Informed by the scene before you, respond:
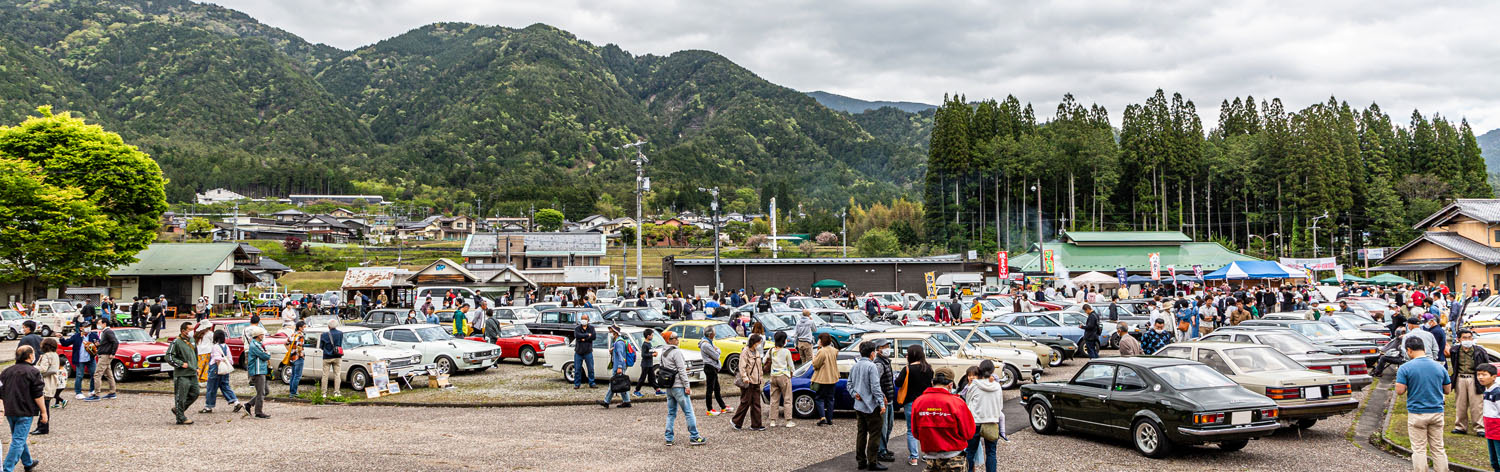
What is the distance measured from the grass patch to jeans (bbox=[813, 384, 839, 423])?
654 centimetres

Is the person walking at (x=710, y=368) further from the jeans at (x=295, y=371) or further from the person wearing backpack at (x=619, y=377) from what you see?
the jeans at (x=295, y=371)

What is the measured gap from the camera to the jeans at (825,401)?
12125mm

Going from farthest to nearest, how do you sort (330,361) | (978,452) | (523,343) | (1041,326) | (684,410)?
(523,343) → (1041,326) → (330,361) → (684,410) → (978,452)

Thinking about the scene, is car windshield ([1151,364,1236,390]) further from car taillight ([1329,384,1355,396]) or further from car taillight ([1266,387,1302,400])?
car taillight ([1329,384,1355,396])

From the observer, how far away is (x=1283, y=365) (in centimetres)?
1169

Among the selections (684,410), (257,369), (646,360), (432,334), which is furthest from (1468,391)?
→ (432,334)

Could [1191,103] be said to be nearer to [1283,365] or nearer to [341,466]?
[1283,365]

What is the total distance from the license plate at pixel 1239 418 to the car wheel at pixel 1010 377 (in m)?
6.72

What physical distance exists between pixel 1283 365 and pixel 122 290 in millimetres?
53265

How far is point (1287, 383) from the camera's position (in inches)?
434

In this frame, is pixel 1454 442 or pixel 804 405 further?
pixel 804 405

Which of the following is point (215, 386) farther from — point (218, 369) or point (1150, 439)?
point (1150, 439)

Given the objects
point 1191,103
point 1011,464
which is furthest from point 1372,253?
point 1011,464

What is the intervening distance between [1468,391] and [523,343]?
18663mm
